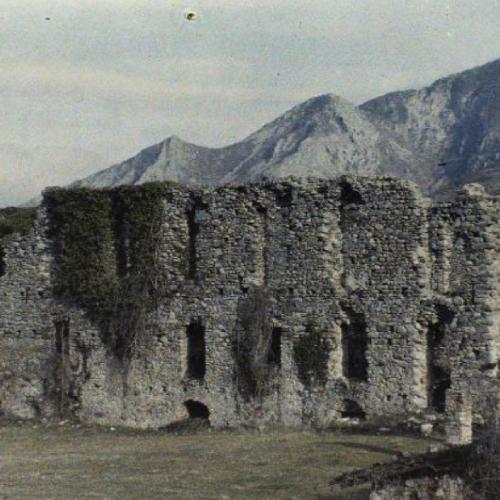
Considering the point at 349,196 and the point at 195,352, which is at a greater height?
the point at 349,196

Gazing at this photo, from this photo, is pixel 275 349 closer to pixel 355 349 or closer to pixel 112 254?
pixel 355 349

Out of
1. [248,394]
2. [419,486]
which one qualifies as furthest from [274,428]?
[419,486]

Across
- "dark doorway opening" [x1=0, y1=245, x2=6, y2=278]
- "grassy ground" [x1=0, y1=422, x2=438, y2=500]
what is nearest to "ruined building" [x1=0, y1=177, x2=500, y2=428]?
"dark doorway opening" [x1=0, y1=245, x2=6, y2=278]

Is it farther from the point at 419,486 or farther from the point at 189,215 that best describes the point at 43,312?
the point at 419,486

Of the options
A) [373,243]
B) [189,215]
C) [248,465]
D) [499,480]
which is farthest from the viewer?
[189,215]

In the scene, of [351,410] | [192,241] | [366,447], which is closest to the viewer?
[366,447]

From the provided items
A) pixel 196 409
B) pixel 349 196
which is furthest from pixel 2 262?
pixel 349 196
